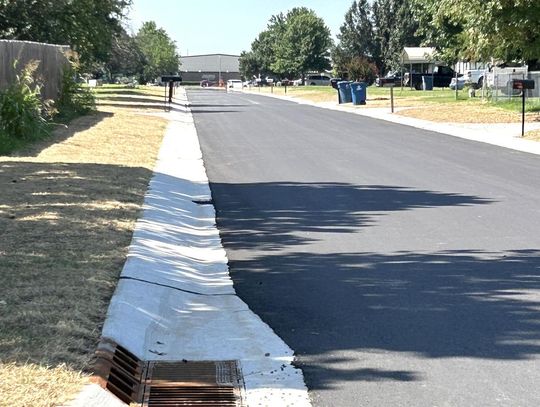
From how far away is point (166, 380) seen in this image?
5449 millimetres

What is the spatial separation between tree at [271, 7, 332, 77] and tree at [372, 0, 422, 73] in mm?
21124

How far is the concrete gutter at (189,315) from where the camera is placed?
17.7 ft

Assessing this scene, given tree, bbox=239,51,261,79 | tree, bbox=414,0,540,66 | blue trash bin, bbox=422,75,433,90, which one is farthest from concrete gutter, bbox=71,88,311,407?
tree, bbox=239,51,261,79

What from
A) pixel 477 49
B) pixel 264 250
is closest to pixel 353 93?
pixel 477 49

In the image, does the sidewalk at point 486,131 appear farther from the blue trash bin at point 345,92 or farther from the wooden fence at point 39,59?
the blue trash bin at point 345,92

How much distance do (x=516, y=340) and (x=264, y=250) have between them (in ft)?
12.7

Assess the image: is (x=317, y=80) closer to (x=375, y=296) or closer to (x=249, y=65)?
(x=249, y=65)

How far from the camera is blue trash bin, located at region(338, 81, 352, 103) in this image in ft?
173

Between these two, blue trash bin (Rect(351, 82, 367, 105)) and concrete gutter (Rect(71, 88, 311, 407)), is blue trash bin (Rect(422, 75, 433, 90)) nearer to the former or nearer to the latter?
blue trash bin (Rect(351, 82, 367, 105))

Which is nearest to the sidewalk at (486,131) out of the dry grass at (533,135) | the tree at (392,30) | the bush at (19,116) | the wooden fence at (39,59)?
the dry grass at (533,135)

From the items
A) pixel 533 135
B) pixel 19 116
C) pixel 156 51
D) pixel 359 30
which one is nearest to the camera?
pixel 19 116

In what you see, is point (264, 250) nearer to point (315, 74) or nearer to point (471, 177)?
point (471, 177)

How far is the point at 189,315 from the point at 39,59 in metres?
20.1

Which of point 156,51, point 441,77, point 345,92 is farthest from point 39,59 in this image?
point 156,51
